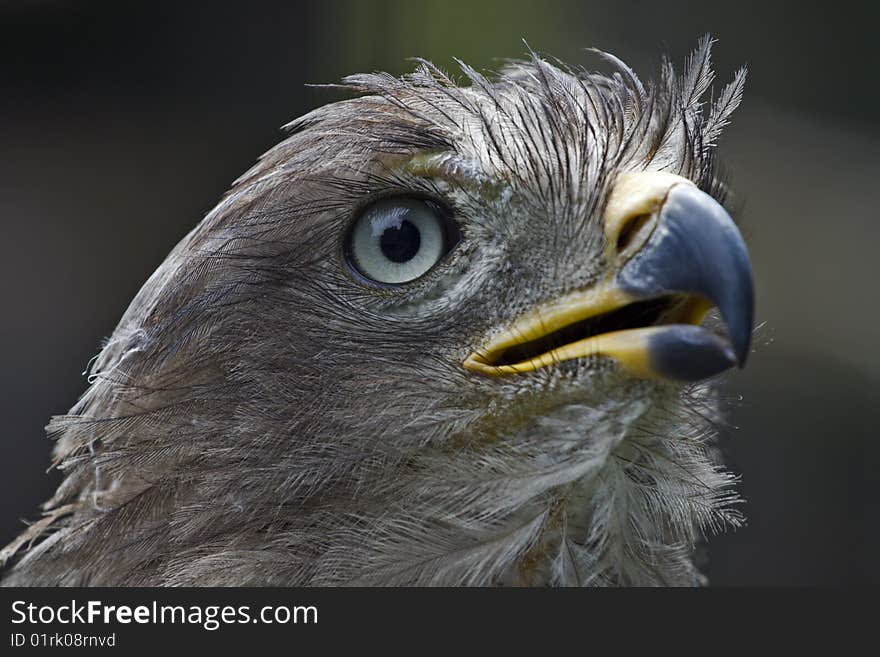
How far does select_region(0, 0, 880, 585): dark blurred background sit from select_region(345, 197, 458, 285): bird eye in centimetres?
204

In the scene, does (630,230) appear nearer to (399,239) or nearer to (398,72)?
(399,239)

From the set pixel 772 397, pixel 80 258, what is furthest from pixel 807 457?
pixel 80 258

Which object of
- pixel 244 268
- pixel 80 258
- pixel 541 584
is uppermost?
pixel 80 258

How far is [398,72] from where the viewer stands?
382 cm

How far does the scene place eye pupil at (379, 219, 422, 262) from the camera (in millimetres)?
1932

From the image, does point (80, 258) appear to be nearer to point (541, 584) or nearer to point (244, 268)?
point (244, 268)

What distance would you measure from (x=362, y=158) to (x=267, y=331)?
1.23 ft

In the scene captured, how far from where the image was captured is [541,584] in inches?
76.3

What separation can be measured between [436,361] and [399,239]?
0.24m

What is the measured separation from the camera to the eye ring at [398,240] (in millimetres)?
1928

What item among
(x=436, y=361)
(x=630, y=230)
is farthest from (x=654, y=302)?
(x=436, y=361)

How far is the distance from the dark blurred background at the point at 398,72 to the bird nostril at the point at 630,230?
7.14 ft

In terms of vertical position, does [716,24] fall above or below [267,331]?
above

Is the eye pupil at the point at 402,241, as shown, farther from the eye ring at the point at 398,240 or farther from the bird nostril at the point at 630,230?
the bird nostril at the point at 630,230
